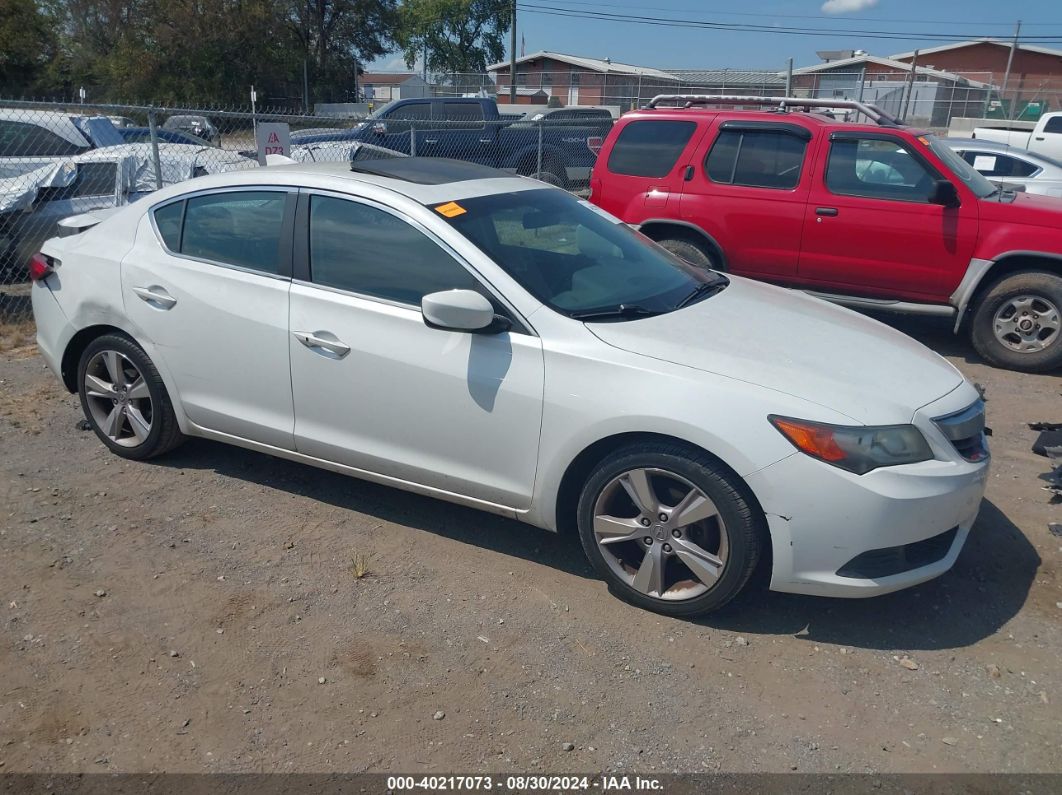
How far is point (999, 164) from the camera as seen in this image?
39.9 ft

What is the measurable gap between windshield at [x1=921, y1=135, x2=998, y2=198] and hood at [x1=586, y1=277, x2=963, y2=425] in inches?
146

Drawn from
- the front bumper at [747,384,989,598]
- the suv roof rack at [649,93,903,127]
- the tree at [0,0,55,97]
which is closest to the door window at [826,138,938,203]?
the suv roof rack at [649,93,903,127]

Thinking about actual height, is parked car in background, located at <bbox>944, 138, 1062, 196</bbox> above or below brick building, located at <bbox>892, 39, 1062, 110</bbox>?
below

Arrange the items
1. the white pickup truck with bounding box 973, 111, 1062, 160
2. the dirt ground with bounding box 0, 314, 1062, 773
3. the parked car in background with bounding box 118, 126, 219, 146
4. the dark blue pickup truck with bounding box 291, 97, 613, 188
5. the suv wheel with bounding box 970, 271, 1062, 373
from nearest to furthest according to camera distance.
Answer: the dirt ground with bounding box 0, 314, 1062, 773
the suv wheel with bounding box 970, 271, 1062, 373
the dark blue pickup truck with bounding box 291, 97, 613, 188
the parked car in background with bounding box 118, 126, 219, 146
the white pickup truck with bounding box 973, 111, 1062, 160

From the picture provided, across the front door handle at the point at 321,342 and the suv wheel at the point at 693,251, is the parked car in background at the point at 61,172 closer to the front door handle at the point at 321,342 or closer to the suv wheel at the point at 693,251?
the suv wheel at the point at 693,251

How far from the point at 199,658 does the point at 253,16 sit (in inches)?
1732

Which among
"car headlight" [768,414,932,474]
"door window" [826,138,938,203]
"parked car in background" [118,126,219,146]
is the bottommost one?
"parked car in background" [118,126,219,146]

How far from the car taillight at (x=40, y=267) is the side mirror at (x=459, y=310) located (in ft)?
8.31

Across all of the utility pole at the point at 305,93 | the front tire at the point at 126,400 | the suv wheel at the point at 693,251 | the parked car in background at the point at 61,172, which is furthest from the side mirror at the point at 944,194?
the utility pole at the point at 305,93

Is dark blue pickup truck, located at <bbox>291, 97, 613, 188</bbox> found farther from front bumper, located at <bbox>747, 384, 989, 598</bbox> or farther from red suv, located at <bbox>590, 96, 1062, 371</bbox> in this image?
front bumper, located at <bbox>747, 384, 989, 598</bbox>

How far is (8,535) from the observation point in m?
4.21

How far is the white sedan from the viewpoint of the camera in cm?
334

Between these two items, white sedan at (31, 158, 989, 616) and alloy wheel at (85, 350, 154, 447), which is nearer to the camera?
white sedan at (31, 158, 989, 616)

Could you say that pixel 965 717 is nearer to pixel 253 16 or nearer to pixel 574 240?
pixel 574 240
